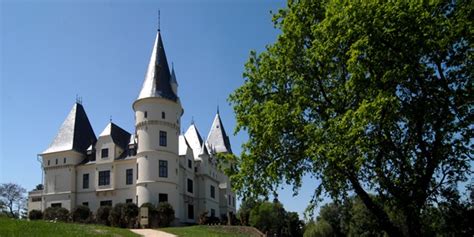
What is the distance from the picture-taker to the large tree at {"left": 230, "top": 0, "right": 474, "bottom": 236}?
1712 centimetres

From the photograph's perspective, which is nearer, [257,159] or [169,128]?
[257,159]

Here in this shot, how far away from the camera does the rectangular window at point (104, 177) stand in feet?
158

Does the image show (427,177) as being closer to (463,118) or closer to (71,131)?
(463,118)

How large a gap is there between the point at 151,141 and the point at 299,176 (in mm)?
27459

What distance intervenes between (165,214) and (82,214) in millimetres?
8628

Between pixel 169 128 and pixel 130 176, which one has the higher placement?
pixel 169 128

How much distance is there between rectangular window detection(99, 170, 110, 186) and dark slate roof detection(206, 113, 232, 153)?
15112 millimetres

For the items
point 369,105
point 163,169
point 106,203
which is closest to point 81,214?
point 106,203

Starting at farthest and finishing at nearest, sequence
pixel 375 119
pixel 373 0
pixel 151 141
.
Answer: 1. pixel 151 141
2. pixel 373 0
3. pixel 375 119

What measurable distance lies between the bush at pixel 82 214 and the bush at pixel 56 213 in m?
0.74

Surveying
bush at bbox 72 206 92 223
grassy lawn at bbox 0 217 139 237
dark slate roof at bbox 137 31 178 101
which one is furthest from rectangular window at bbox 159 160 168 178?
grassy lawn at bbox 0 217 139 237

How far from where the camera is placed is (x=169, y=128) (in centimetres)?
4625

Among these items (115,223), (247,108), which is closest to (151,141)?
(115,223)

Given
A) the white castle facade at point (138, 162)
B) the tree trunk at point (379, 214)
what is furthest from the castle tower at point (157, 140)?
the tree trunk at point (379, 214)
